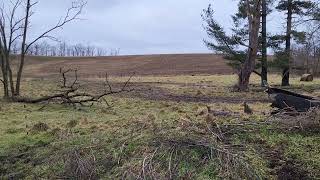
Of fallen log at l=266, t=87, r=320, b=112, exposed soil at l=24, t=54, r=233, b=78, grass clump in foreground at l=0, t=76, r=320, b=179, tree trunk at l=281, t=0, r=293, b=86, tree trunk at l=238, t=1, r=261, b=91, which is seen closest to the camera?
grass clump in foreground at l=0, t=76, r=320, b=179

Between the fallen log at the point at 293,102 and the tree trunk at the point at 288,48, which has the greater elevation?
the tree trunk at the point at 288,48

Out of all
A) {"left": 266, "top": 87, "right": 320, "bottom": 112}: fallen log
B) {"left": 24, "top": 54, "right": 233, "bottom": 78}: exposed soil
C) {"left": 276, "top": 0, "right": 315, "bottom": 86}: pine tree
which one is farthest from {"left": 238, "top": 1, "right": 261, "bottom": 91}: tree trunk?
{"left": 24, "top": 54, "right": 233, "bottom": 78}: exposed soil

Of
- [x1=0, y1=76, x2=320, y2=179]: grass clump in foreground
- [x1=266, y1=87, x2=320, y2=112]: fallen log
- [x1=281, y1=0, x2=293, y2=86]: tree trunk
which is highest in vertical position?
[x1=281, y1=0, x2=293, y2=86]: tree trunk

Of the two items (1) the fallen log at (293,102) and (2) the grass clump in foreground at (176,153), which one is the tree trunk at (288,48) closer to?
(1) the fallen log at (293,102)

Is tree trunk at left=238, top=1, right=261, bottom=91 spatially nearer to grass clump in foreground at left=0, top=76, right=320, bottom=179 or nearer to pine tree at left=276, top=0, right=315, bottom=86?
pine tree at left=276, top=0, right=315, bottom=86

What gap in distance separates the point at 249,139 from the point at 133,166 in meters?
1.86

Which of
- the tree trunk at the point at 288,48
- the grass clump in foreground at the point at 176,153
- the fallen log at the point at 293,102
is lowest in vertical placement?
the grass clump in foreground at the point at 176,153

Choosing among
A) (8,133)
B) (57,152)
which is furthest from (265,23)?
(57,152)

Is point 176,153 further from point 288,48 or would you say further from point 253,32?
point 288,48

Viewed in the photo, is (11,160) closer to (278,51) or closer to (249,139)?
(249,139)

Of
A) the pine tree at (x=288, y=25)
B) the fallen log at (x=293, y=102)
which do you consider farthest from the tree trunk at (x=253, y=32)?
the fallen log at (x=293, y=102)

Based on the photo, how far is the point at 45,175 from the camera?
25.7 feet

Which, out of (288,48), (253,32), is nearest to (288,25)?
(288,48)

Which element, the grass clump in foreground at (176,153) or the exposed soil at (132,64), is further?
the exposed soil at (132,64)
